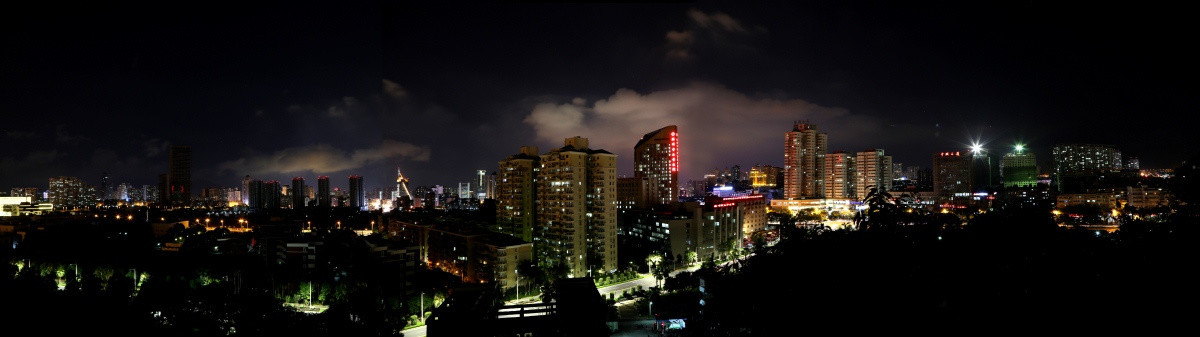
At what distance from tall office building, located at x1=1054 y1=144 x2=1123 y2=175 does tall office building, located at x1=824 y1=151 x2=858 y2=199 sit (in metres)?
8.22

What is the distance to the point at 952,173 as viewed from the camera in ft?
72.6

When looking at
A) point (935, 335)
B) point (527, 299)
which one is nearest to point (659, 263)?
point (527, 299)

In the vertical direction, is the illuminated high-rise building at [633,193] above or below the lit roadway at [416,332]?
above

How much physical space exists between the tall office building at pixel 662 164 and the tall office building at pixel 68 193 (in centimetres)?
2825

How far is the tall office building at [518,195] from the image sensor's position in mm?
12930

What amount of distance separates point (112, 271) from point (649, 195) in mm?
15255

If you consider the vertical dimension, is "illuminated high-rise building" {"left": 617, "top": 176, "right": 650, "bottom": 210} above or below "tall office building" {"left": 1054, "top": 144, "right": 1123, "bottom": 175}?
below

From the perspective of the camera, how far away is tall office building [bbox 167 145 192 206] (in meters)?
29.5

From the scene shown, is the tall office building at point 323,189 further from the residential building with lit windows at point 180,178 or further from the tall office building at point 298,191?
the residential building with lit windows at point 180,178

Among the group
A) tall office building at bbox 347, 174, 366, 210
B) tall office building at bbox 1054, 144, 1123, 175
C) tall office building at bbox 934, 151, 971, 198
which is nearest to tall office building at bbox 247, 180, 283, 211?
tall office building at bbox 347, 174, 366, 210

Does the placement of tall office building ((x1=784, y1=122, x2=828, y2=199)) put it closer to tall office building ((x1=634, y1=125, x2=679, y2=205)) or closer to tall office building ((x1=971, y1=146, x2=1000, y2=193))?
tall office building ((x1=971, y1=146, x2=1000, y2=193))

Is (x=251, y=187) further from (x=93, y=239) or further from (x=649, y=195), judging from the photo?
(x=649, y=195)

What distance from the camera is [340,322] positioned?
196 inches

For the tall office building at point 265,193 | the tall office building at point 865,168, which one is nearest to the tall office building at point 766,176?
the tall office building at point 865,168
